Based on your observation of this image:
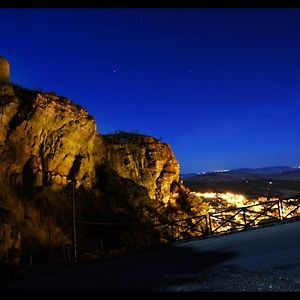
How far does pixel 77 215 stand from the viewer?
35.1 m

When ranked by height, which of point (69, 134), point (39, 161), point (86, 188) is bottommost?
point (86, 188)

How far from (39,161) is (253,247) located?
2338 cm

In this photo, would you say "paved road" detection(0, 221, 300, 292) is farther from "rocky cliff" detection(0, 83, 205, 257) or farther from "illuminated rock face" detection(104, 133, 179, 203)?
"illuminated rock face" detection(104, 133, 179, 203)

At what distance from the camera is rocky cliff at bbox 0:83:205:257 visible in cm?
2988

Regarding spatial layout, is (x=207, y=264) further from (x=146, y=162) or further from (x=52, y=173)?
(x=146, y=162)

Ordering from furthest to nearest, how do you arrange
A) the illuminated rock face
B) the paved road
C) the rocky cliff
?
the illuminated rock face < the rocky cliff < the paved road

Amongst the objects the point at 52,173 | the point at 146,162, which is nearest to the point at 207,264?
the point at 52,173

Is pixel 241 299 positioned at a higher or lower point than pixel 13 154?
lower

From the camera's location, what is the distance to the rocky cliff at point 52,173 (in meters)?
29.9

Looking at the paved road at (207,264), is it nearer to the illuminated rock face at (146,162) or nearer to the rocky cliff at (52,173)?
the rocky cliff at (52,173)

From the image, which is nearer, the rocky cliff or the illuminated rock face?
the rocky cliff

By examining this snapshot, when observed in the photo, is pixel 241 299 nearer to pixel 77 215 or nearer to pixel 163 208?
pixel 77 215

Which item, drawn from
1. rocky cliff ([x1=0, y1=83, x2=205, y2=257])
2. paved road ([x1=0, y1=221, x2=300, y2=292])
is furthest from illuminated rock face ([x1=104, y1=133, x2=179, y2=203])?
paved road ([x1=0, y1=221, x2=300, y2=292])
